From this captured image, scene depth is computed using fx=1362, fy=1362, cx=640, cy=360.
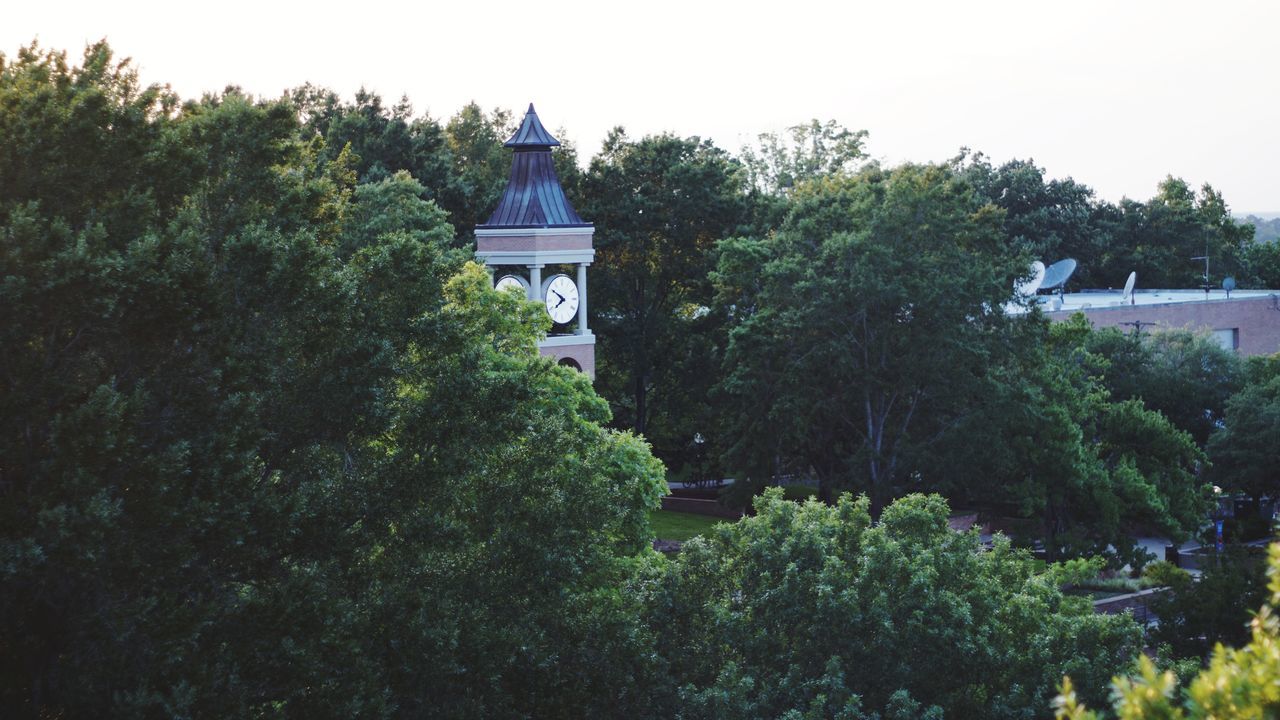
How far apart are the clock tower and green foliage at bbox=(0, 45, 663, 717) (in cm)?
1847

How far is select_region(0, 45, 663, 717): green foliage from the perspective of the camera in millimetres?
15320

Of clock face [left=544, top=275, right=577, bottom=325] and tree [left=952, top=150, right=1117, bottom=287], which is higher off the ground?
tree [left=952, top=150, right=1117, bottom=287]

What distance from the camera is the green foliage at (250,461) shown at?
15.3m

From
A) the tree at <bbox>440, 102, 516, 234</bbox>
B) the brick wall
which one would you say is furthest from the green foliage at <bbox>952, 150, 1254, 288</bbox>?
the tree at <bbox>440, 102, 516, 234</bbox>

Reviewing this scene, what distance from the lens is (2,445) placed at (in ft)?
50.3

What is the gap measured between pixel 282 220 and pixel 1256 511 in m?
41.5

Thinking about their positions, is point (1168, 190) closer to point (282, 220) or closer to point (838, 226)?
point (838, 226)

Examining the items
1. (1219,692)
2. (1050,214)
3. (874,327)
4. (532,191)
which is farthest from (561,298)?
(1050,214)

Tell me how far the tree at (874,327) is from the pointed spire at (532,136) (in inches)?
311

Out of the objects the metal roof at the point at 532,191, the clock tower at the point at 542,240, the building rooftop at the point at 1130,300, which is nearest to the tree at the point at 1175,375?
the building rooftop at the point at 1130,300

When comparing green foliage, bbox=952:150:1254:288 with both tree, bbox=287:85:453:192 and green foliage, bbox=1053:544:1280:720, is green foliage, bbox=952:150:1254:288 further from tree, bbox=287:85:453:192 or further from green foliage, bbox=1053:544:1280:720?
green foliage, bbox=1053:544:1280:720

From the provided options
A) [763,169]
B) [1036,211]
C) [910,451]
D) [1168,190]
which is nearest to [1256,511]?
[910,451]

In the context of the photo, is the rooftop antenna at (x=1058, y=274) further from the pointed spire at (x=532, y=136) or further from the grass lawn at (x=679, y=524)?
the pointed spire at (x=532, y=136)

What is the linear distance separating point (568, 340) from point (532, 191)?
483 centimetres
